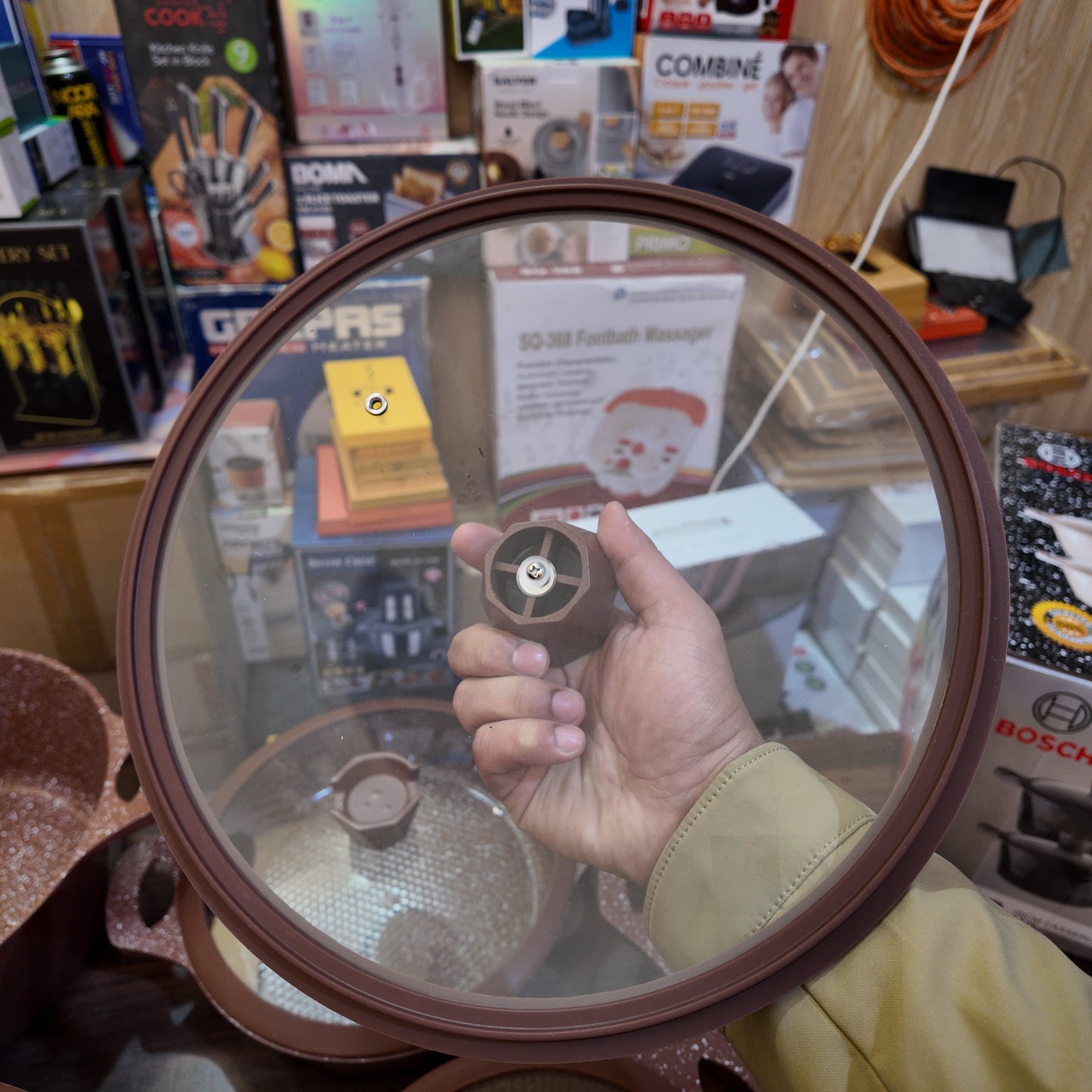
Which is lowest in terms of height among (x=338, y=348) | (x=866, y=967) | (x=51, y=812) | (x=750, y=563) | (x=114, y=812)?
(x=51, y=812)

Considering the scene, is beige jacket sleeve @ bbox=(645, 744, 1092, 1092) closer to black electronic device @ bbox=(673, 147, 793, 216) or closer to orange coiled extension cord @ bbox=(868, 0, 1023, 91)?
black electronic device @ bbox=(673, 147, 793, 216)

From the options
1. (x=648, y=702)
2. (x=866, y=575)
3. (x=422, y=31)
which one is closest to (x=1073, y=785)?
(x=866, y=575)

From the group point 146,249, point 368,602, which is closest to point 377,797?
point 368,602

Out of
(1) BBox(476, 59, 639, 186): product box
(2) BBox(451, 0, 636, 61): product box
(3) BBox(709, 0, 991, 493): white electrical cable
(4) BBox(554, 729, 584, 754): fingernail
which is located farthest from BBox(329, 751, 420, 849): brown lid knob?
(2) BBox(451, 0, 636, 61): product box

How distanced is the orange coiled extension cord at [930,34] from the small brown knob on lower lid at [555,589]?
32.6 inches

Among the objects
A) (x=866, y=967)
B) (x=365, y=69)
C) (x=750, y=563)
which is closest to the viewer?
(x=866, y=967)

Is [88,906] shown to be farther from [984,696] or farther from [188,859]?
[984,696]

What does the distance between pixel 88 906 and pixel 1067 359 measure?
3.83ft

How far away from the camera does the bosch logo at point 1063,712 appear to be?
509 millimetres

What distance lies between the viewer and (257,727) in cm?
48

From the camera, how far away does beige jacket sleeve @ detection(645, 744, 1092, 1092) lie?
374 millimetres

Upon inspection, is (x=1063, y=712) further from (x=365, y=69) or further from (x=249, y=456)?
(x=365, y=69)

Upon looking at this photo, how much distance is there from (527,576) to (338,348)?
0.18m

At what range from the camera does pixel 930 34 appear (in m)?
0.89
